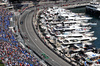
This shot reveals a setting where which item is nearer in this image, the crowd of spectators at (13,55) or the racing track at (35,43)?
the crowd of spectators at (13,55)

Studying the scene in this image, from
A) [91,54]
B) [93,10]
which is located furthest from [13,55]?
[93,10]

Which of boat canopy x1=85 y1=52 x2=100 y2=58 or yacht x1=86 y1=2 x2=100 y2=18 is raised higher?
yacht x1=86 y1=2 x2=100 y2=18

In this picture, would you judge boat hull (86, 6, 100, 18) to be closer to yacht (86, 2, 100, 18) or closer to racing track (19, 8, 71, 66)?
yacht (86, 2, 100, 18)

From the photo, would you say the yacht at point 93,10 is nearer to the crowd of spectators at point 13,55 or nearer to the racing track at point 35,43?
the racing track at point 35,43

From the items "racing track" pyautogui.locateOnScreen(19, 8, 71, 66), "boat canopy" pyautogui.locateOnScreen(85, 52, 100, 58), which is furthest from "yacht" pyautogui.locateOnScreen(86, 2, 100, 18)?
"boat canopy" pyautogui.locateOnScreen(85, 52, 100, 58)

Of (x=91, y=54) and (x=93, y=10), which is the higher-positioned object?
(x=93, y=10)

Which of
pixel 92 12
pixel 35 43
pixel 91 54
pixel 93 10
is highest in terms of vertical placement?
pixel 93 10

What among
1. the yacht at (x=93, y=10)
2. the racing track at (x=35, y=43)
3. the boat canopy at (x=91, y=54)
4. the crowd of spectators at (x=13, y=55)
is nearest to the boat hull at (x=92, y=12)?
the yacht at (x=93, y=10)

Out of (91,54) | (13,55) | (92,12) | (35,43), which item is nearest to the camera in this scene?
(13,55)

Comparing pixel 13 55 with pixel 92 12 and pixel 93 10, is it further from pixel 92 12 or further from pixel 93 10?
pixel 92 12

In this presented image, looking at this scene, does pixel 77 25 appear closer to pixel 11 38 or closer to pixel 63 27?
pixel 63 27
